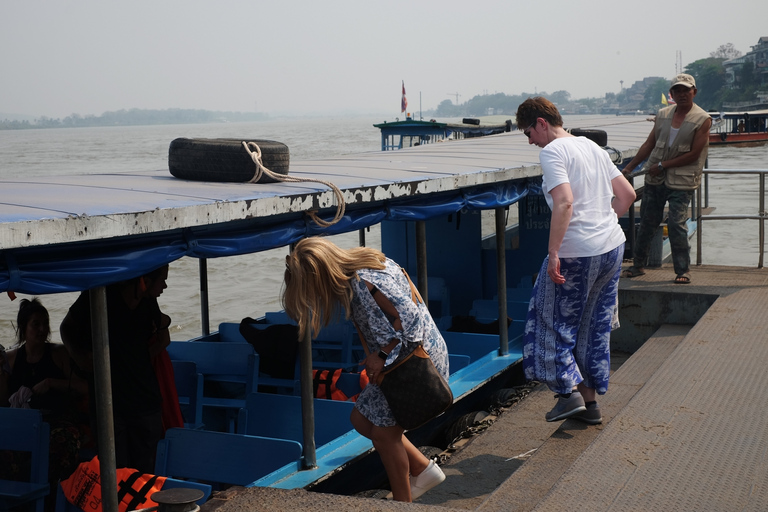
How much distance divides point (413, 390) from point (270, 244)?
1.13m

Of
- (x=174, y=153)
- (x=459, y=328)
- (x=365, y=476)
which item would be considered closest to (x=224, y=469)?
(x=365, y=476)

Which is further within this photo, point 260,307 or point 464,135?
point 260,307

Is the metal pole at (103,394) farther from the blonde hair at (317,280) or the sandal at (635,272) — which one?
the sandal at (635,272)

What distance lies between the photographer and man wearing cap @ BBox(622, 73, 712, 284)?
283 inches

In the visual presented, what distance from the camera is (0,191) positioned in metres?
3.98

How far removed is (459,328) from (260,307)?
45.5 ft

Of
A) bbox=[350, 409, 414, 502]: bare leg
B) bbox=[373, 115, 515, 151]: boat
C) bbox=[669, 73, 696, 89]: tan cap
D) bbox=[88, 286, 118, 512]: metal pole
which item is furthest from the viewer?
bbox=[373, 115, 515, 151]: boat

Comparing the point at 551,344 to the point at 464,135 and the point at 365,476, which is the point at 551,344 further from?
the point at 464,135

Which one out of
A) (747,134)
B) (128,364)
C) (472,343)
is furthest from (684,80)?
(747,134)

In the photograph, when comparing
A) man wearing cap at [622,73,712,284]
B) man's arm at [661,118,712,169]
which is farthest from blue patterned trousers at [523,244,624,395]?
man's arm at [661,118,712,169]

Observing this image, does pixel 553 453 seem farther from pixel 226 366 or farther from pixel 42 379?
pixel 42 379

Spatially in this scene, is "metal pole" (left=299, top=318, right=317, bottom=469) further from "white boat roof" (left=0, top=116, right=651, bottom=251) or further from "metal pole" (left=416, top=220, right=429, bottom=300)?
"metal pole" (left=416, top=220, right=429, bottom=300)

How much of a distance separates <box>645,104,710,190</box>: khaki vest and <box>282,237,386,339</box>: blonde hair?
488 centimetres

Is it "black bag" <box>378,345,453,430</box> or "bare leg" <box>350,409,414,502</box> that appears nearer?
→ "black bag" <box>378,345,453,430</box>
